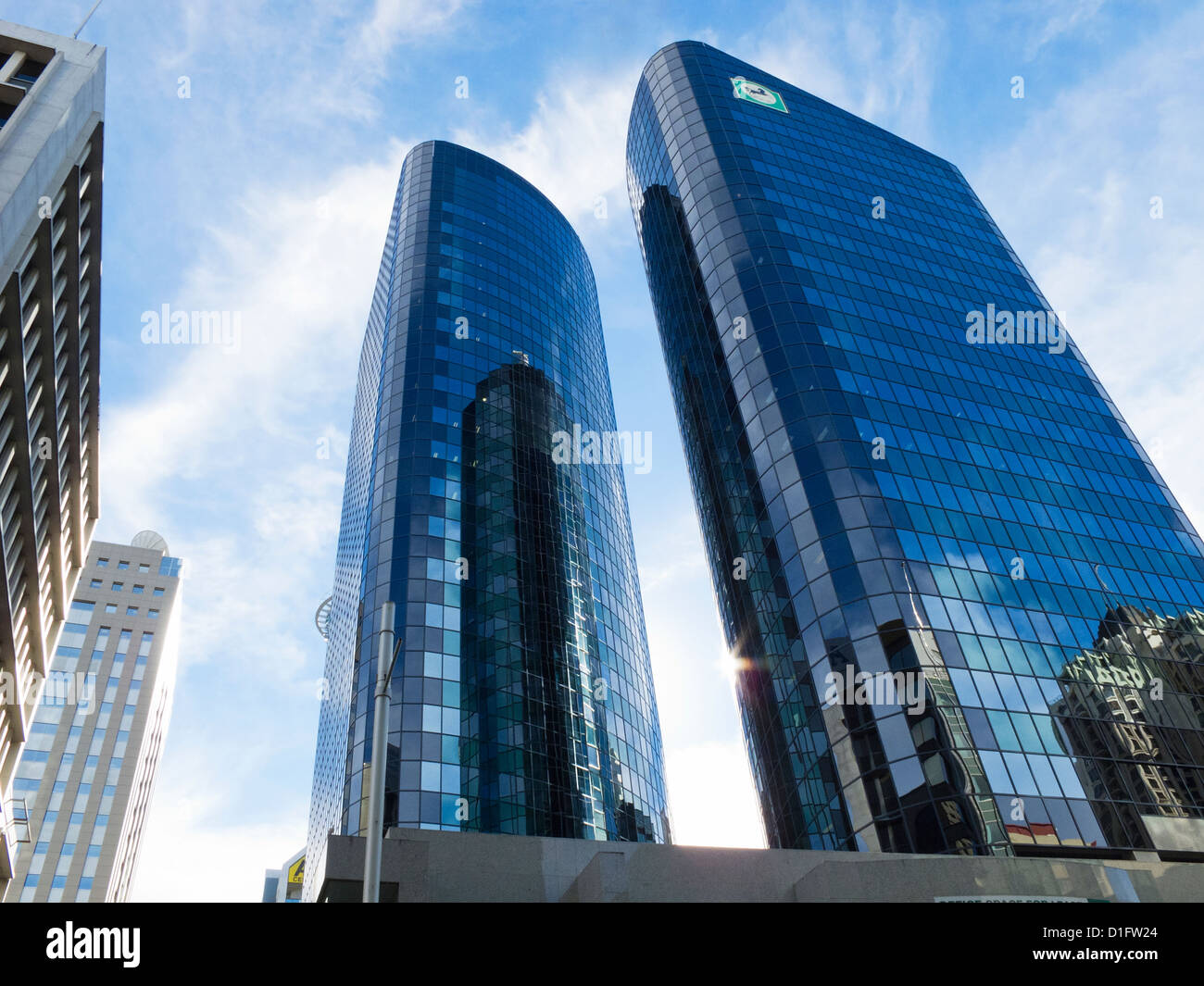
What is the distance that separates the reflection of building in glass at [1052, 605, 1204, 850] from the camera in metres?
43.4

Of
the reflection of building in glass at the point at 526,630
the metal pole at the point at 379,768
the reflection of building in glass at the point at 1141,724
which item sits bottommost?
the metal pole at the point at 379,768

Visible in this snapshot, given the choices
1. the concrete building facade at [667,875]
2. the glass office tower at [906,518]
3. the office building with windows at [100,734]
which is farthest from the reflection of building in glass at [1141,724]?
the office building with windows at [100,734]

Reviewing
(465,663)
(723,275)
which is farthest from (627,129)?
(465,663)

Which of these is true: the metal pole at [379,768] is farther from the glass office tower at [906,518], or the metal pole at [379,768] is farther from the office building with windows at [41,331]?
the office building with windows at [41,331]

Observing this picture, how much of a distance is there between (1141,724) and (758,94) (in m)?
66.4

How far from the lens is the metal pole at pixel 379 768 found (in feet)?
41.4

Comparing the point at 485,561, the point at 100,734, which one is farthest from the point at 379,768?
the point at 100,734

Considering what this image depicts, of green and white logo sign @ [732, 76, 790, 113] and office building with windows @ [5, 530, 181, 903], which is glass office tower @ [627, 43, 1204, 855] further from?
office building with windows @ [5, 530, 181, 903]

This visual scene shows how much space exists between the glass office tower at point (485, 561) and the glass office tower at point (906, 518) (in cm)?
1484

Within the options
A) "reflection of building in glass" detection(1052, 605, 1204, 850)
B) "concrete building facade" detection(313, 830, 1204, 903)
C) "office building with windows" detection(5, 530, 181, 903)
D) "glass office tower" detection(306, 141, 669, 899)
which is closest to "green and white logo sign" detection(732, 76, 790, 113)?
"glass office tower" detection(306, 141, 669, 899)
